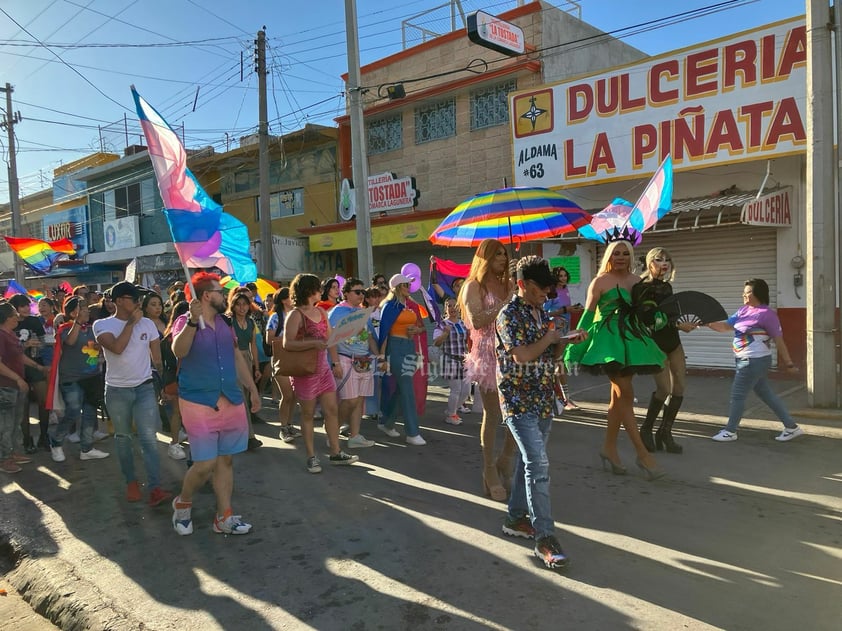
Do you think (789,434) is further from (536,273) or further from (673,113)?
(673,113)

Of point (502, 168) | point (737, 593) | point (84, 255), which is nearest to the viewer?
point (737, 593)

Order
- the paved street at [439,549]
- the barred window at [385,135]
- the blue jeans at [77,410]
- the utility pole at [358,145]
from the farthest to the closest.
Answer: the barred window at [385,135], the utility pole at [358,145], the blue jeans at [77,410], the paved street at [439,549]

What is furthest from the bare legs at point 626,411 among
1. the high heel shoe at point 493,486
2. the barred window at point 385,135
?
the barred window at point 385,135

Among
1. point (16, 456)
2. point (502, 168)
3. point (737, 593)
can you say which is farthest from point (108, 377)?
point (502, 168)

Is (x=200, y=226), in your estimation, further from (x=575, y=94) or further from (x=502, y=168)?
(x=502, y=168)

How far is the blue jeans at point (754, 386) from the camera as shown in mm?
6129

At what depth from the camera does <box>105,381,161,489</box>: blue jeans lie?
5.04 m

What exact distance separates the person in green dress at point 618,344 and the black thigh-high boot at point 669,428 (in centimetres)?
95

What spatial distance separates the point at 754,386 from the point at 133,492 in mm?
5813

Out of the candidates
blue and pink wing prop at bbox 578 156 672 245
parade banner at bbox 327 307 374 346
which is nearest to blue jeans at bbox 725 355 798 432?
blue and pink wing prop at bbox 578 156 672 245

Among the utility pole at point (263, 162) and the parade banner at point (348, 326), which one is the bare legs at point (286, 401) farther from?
the utility pole at point (263, 162)

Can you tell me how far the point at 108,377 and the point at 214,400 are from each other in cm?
142

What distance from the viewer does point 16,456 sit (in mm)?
6711

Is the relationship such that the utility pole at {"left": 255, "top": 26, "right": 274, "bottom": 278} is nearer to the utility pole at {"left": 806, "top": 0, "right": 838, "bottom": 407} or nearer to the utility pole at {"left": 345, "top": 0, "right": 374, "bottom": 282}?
the utility pole at {"left": 345, "top": 0, "right": 374, "bottom": 282}
